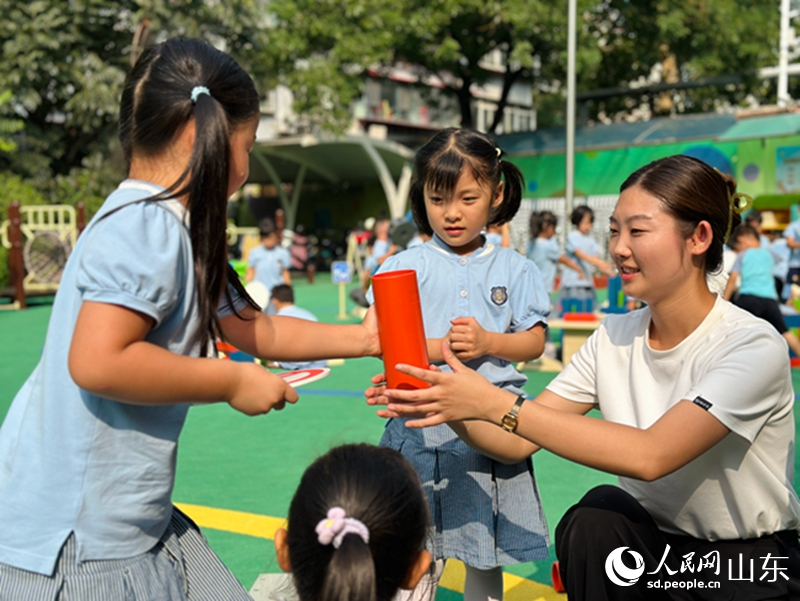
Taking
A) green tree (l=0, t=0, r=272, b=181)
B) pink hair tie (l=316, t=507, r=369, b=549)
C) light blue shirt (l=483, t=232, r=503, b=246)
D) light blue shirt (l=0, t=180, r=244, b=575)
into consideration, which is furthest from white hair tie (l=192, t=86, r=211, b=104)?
green tree (l=0, t=0, r=272, b=181)

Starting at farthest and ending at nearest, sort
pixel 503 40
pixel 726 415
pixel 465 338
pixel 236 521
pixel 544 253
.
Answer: pixel 503 40
pixel 544 253
pixel 236 521
pixel 465 338
pixel 726 415

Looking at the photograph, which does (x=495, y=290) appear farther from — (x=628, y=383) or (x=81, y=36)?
(x=81, y=36)

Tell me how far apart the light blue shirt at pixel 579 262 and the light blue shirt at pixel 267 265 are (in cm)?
330

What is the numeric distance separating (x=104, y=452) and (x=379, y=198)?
28013 mm

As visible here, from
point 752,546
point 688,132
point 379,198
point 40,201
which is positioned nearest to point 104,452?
point 752,546

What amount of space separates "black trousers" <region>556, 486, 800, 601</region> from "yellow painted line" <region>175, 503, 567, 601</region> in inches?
33.5

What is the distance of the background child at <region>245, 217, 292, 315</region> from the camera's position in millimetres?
9281

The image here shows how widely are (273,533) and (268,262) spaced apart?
626 centimetres

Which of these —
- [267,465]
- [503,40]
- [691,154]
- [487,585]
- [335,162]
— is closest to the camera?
[487,585]

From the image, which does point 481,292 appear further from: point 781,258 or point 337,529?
point 781,258

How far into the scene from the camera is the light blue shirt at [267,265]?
9.27 metres

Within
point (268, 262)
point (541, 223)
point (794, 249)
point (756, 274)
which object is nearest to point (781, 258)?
point (794, 249)

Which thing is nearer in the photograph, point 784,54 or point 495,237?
point 495,237

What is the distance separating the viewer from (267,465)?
14.3 feet
